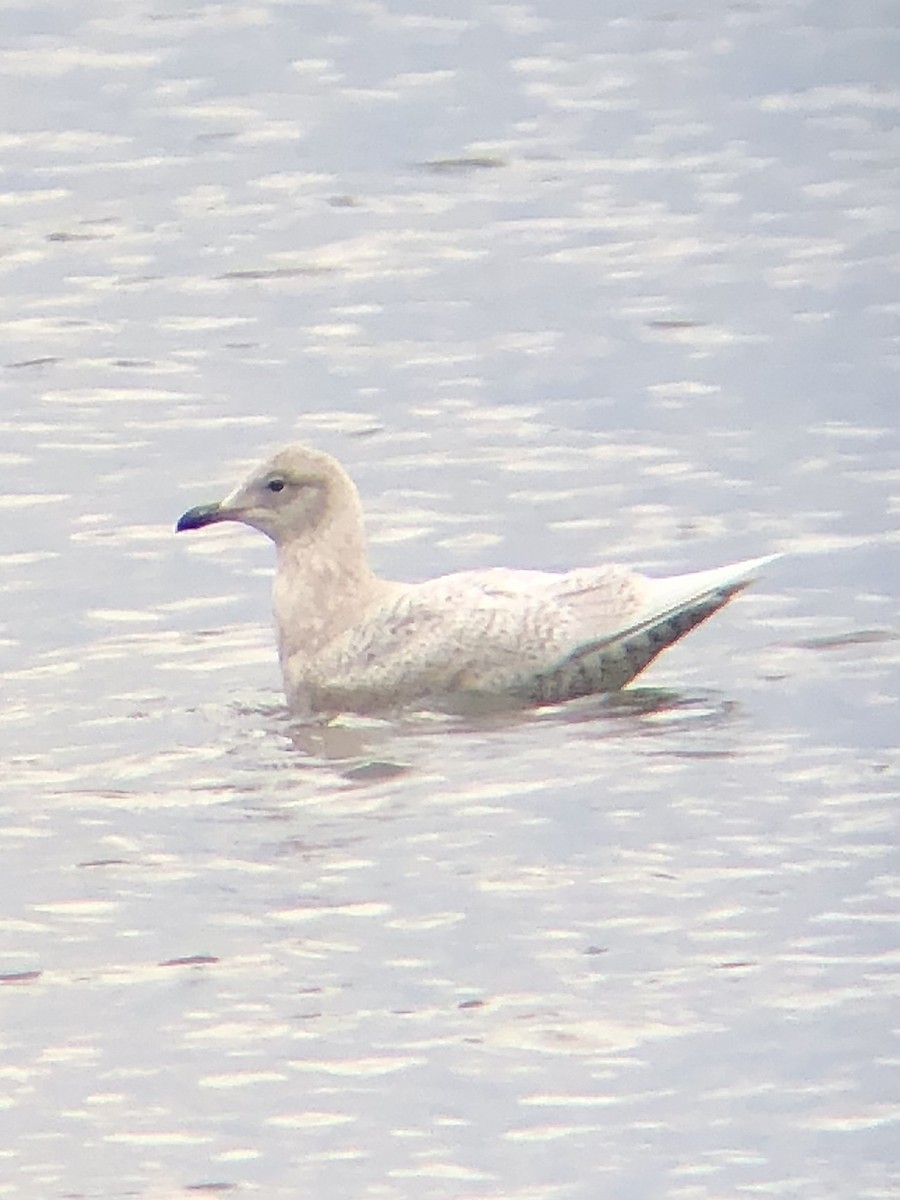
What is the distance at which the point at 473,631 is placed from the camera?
1106cm

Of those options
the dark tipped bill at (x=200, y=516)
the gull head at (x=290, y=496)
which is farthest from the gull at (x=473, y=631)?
the gull head at (x=290, y=496)

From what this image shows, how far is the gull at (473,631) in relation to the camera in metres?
11.0

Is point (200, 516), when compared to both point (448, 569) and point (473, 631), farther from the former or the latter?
point (448, 569)

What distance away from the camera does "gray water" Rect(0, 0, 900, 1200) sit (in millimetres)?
8078

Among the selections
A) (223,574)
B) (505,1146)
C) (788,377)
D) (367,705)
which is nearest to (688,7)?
Answer: (788,377)

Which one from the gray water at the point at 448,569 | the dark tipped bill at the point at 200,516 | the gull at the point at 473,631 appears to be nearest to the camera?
the gray water at the point at 448,569

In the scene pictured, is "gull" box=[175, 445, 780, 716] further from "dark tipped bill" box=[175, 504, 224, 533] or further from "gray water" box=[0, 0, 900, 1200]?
"gray water" box=[0, 0, 900, 1200]

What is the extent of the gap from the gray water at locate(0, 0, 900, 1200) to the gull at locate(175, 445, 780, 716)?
17 cm

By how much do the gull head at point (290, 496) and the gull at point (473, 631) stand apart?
122mm

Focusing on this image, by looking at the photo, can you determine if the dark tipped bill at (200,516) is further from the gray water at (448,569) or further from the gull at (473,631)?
the gray water at (448,569)

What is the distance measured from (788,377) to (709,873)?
559cm

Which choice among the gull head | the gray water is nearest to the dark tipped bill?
the gull head

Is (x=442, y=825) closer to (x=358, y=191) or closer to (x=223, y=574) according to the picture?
(x=223, y=574)

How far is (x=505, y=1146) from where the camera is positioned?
25.5ft
